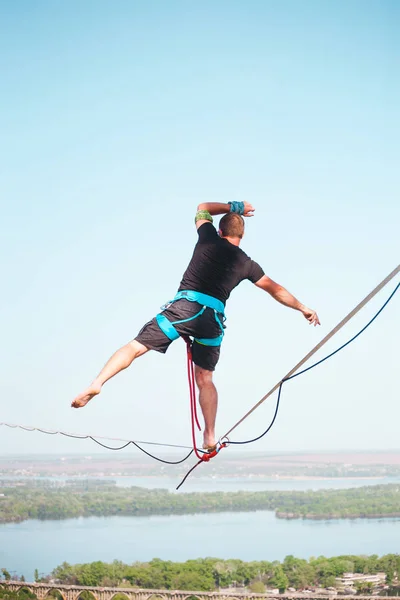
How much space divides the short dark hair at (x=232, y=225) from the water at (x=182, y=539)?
Result: 12176 cm

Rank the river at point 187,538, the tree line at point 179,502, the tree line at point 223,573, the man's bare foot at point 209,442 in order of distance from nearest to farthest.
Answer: the man's bare foot at point 209,442, the tree line at point 223,573, the river at point 187,538, the tree line at point 179,502

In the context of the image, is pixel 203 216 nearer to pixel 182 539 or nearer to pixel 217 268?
pixel 217 268

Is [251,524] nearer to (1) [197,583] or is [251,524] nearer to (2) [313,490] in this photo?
(2) [313,490]

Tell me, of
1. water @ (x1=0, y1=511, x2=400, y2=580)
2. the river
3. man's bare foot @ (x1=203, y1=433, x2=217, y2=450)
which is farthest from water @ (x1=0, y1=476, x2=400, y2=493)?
man's bare foot @ (x1=203, y1=433, x2=217, y2=450)

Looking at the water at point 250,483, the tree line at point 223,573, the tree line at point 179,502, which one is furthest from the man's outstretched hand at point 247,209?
the water at point 250,483

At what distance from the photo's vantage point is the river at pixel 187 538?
136 meters

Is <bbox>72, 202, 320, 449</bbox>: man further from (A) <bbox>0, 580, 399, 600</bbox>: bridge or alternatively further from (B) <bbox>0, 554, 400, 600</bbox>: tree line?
(B) <bbox>0, 554, 400, 600</bbox>: tree line

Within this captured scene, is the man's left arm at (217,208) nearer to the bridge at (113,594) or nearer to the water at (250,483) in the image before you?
the bridge at (113,594)

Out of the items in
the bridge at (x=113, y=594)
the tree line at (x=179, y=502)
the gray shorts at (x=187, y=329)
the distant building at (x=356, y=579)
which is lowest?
the distant building at (x=356, y=579)

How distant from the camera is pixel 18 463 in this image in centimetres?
16012

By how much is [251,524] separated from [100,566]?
56407 mm

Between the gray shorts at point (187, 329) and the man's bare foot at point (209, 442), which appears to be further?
the man's bare foot at point (209, 442)

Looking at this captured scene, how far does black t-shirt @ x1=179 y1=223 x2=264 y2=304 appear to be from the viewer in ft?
16.3

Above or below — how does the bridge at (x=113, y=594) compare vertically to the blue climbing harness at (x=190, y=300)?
below
